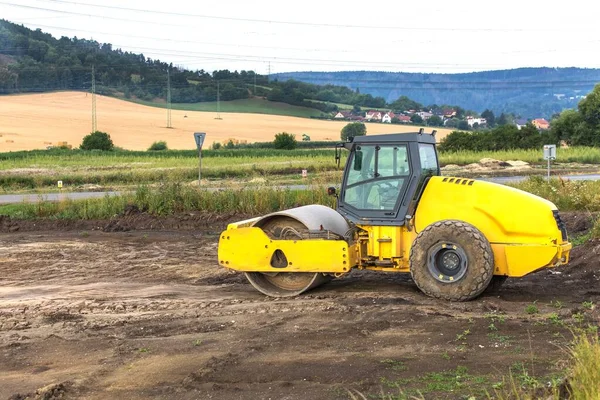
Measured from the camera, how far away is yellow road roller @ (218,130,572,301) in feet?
34.8

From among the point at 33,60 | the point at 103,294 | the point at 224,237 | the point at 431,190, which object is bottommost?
the point at 103,294

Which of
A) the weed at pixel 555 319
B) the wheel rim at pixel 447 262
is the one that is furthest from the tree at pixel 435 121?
the weed at pixel 555 319

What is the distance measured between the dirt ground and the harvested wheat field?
5993 centimetres

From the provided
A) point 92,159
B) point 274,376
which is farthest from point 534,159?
point 274,376

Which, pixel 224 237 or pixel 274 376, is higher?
pixel 224 237

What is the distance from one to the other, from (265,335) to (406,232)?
121 inches

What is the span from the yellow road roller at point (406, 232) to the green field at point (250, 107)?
9452 cm

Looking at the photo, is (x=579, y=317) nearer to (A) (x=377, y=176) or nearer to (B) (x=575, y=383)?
(A) (x=377, y=176)

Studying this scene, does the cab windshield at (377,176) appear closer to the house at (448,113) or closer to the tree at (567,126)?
the tree at (567,126)

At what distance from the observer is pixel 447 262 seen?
1081 cm

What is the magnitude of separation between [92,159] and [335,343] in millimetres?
47653

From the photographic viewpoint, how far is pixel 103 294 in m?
12.2

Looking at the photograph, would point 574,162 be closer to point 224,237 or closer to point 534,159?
point 534,159

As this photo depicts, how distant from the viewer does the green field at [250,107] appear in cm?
10819
